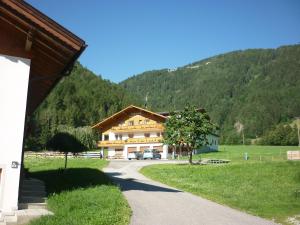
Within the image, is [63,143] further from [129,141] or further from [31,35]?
[129,141]

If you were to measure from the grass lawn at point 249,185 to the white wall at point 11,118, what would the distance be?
9.17m

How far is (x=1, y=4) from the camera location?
37.7 ft

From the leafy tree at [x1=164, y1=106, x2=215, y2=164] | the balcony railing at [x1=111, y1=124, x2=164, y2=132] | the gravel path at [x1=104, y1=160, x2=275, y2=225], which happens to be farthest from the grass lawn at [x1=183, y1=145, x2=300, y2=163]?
the gravel path at [x1=104, y1=160, x2=275, y2=225]

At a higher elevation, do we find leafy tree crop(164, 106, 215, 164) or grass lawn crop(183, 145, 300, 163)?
leafy tree crop(164, 106, 215, 164)

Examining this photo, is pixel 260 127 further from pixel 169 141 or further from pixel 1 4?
pixel 1 4

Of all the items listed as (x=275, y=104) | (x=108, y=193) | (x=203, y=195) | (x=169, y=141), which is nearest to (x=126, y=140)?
(x=169, y=141)

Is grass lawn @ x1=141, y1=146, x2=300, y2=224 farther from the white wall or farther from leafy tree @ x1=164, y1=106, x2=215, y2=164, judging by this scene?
leafy tree @ x1=164, y1=106, x2=215, y2=164

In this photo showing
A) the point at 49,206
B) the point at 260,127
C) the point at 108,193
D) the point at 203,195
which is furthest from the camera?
the point at 260,127

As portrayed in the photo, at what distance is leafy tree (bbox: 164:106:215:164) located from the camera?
4384 centimetres

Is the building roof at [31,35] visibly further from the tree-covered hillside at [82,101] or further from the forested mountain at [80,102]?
the tree-covered hillside at [82,101]

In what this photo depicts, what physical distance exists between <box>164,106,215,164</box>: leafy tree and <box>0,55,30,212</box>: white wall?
107 ft

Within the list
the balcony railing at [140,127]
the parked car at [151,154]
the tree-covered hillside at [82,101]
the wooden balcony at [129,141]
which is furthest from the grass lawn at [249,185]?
the tree-covered hillside at [82,101]

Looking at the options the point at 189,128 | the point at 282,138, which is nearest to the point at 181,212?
the point at 189,128

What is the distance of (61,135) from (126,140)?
1674 inches
